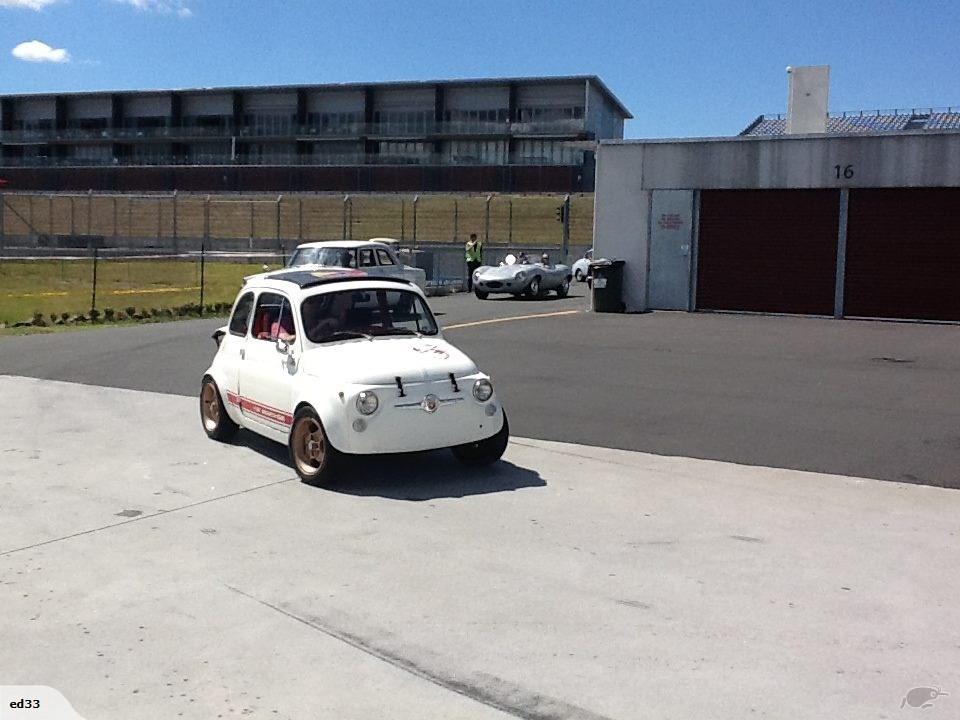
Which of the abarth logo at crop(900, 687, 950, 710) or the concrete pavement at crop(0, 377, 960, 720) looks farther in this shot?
the concrete pavement at crop(0, 377, 960, 720)

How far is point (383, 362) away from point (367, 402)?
49cm

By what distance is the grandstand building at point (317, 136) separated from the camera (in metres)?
79.8

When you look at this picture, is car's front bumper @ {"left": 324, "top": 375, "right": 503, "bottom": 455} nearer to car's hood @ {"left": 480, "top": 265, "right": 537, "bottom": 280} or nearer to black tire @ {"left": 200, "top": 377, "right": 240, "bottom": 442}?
black tire @ {"left": 200, "top": 377, "right": 240, "bottom": 442}

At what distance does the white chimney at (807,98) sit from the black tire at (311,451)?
→ 76.6 ft

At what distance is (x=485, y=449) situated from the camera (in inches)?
345

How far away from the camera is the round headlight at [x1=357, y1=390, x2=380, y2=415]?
26.1 feet

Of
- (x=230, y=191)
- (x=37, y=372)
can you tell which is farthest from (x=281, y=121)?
(x=37, y=372)

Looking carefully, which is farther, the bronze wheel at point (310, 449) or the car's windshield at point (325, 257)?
the car's windshield at point (325, 257)

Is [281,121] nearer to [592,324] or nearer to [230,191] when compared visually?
[230,191]

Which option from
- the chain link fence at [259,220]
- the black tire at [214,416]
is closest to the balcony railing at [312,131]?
the chain link fence at [259,220]

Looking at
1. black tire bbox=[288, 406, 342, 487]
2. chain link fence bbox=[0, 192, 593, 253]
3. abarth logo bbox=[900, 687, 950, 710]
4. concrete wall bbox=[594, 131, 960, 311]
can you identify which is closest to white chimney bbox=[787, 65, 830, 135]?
concrete wall bbox=[594, 131, 960, 311]

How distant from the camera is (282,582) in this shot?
602 cm

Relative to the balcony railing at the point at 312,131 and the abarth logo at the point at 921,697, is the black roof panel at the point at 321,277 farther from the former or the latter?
the balcony railing at the point at 312,131

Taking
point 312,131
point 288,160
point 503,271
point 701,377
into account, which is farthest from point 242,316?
point 312,131
